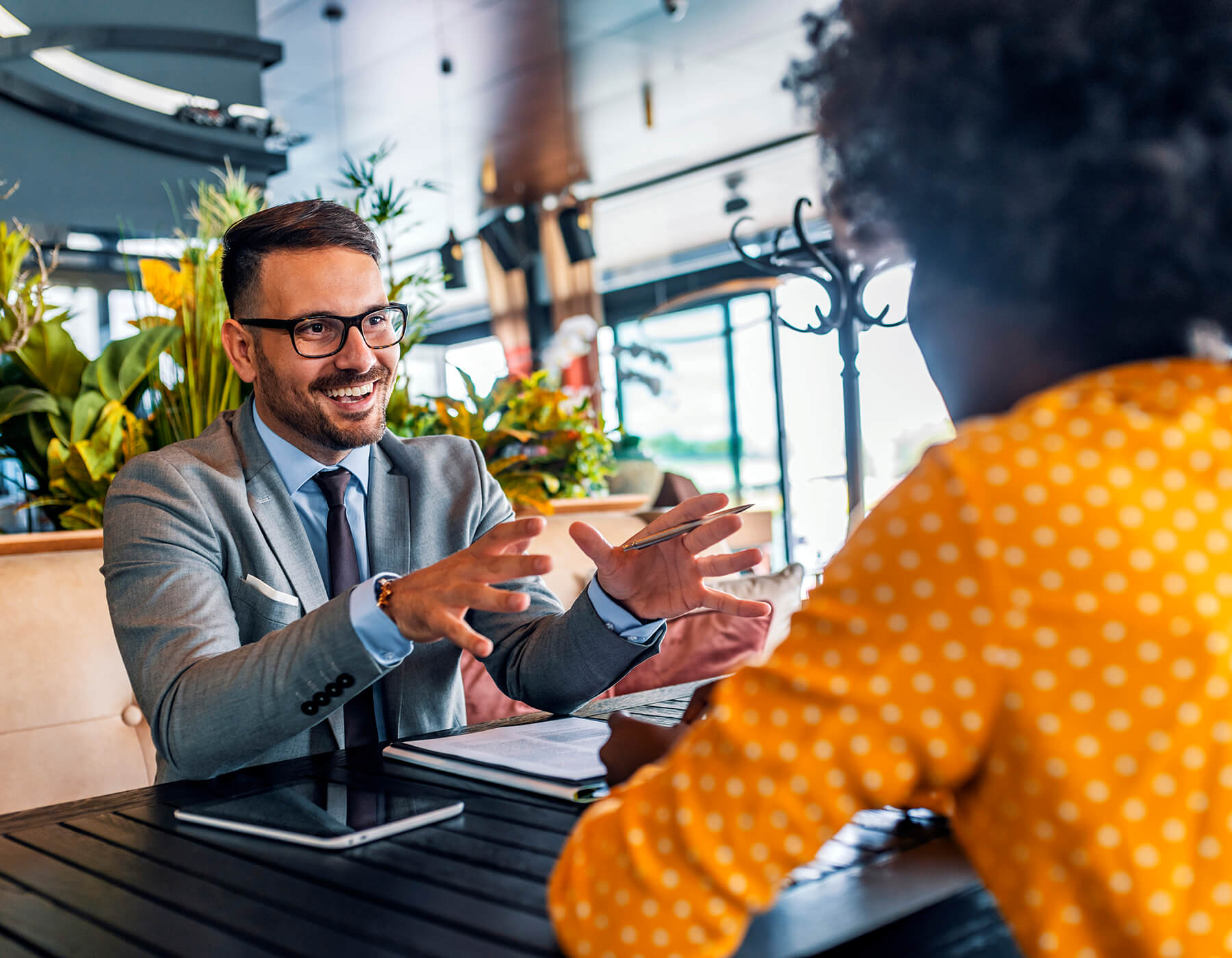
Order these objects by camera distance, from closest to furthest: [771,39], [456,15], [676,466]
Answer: [456,15], [771,39], [676,466]

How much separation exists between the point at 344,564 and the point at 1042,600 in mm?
1153

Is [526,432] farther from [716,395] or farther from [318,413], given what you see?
[716,395]

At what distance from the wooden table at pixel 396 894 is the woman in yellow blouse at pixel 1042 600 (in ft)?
0.33

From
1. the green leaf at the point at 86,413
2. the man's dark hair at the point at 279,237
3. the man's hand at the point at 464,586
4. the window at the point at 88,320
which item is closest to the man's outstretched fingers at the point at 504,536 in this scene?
the man's hand at the point at 464,586

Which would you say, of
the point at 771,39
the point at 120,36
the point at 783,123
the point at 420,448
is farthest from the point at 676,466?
the point at 420,448

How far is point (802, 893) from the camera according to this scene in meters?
0.66

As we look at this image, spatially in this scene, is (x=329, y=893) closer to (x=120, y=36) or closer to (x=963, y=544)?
(x=963, y=544)

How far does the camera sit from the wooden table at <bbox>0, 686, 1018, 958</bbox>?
2.01 ft

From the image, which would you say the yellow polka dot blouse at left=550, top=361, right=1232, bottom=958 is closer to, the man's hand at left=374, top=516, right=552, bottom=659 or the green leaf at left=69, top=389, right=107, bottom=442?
the man's hand at left=374, top=516, right=552, bottom=659

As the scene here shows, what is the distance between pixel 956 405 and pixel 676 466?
895cm

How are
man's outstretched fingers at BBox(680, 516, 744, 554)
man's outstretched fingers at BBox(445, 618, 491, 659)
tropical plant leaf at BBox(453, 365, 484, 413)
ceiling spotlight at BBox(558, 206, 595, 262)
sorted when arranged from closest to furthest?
man's outstretched fingers at BBox(445, 618, 491, 659)
man's outstretched fingers at BBox(680, 516, 744, 554)
tropical plant leaf at BBox(453, 365, 484, 413)
ceiling spotlight at BBox(558, 206, 595, 262)

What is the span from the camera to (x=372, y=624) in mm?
1055

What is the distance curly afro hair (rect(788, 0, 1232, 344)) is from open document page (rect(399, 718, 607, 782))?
0.57 m

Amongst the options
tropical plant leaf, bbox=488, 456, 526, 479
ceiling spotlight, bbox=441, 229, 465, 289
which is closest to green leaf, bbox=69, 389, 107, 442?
tropical plant leaf, bbox=488, 456, 526, 479
